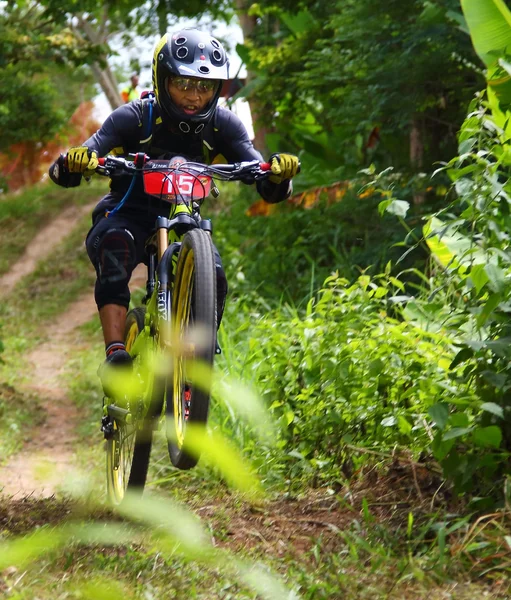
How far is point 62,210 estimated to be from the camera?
61.9ft

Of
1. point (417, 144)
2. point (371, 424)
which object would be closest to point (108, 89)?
point (417, 144)

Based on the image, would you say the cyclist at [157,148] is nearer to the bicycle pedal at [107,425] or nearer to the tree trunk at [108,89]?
the bicycle pedal at [107,425]

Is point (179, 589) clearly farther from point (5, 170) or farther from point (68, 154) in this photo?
point (5, 170)

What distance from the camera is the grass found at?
16344mm

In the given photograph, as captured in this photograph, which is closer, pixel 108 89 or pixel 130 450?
pixel 130 450

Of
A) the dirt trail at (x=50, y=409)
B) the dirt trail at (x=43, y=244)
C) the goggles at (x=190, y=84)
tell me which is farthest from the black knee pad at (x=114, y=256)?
the dirt trail at (x=43, y=244)

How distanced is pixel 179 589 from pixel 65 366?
6.92 metres

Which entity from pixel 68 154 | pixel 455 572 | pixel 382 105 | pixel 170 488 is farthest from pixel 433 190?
pixel 455 572

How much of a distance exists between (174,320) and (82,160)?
89cm

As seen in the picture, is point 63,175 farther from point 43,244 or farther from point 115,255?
point 43,244

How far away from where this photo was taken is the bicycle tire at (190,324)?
3732mm

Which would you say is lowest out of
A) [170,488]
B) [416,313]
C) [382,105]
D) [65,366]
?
[65,366]

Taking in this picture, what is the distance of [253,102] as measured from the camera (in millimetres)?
11844

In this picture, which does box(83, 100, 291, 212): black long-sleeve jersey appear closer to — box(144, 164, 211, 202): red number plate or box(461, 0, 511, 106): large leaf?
box(144, 164, 211, 202): red number plate
